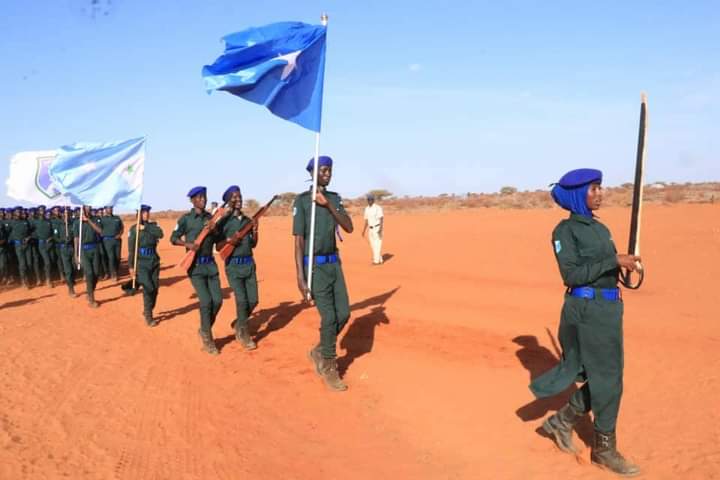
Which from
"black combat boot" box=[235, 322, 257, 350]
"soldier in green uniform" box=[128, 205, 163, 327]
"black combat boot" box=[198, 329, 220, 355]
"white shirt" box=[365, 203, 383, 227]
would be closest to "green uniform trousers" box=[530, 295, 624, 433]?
"black combat boot" box=[235, 322, 257, 350]

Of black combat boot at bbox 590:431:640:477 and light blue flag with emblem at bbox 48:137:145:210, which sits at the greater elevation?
light blue flag with emblem at bbox 48:137:145:210

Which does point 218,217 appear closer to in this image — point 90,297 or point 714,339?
point 90,297

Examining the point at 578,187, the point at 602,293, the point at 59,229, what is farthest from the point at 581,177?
the point at 59,229

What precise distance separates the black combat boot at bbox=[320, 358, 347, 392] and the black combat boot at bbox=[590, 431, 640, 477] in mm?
3078

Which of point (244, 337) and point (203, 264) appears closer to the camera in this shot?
point (203, 264)

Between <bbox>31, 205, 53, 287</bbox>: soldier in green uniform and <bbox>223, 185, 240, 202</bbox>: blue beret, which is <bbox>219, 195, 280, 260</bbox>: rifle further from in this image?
<bbox>31, 205, 53, 287</bbox>: soldier in green uniform

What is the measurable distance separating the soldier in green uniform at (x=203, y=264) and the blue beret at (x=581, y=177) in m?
5.86

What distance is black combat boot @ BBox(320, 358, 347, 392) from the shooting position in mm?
6859

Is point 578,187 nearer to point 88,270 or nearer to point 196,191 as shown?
point 196,191

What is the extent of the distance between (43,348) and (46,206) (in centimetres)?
1007

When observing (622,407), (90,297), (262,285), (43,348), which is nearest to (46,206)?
(90,297)

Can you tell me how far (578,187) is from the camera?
4.54 metres

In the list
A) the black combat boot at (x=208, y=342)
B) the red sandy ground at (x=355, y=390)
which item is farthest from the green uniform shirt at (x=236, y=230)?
the red sandy ground at (x=355, y=390)

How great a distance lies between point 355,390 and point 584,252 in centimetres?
347
